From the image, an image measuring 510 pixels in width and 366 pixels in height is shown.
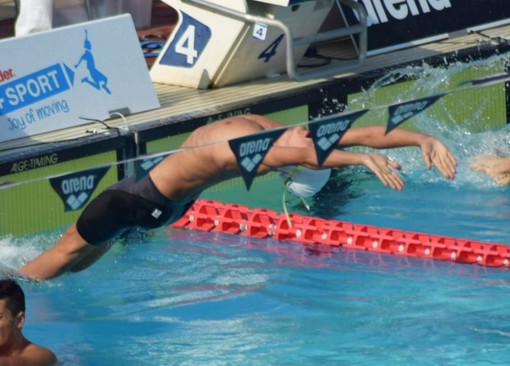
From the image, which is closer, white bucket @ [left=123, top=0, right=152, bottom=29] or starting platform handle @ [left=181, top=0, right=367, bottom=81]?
starting platform handle @ [left=181, top=0, right=367, bottom=81]

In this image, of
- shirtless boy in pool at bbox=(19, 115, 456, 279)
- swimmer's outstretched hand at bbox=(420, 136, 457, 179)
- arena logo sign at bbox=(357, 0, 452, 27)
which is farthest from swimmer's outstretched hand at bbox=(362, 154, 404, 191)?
arena logo sign at bbox=(357, 0, 452, 27)

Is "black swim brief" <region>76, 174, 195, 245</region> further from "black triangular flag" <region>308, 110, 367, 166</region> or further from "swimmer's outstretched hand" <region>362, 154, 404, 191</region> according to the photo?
"swimmer's outstretched hand" <region>362, 154, 404, 191</region>

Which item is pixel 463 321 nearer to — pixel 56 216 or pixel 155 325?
pixel 155 325

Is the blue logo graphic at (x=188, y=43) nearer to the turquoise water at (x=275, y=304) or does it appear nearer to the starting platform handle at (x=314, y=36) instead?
the starting platform handle at (x=314, y=36)

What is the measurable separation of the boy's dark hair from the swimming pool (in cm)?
94

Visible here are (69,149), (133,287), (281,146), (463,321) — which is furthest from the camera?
(69,149)

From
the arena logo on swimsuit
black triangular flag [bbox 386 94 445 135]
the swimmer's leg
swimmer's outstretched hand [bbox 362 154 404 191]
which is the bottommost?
the swimmer's leg

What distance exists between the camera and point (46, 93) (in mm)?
8109

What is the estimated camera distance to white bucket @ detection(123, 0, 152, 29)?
1180 cm

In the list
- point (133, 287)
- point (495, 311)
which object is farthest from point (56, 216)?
point (495, 311)

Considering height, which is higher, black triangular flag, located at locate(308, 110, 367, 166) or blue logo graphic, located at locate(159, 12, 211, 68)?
black triangular flag, located at locate(308, 110, 367, 166)

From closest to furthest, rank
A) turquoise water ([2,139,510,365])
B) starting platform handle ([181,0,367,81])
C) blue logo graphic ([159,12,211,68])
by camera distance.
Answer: turquoise water ([2,139,510,365])
starting platform handle ([181,0,367,81])
blue logo graphic ([159,12,211,68])

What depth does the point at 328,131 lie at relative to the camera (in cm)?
575

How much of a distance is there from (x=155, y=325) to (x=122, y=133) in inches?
68.5
